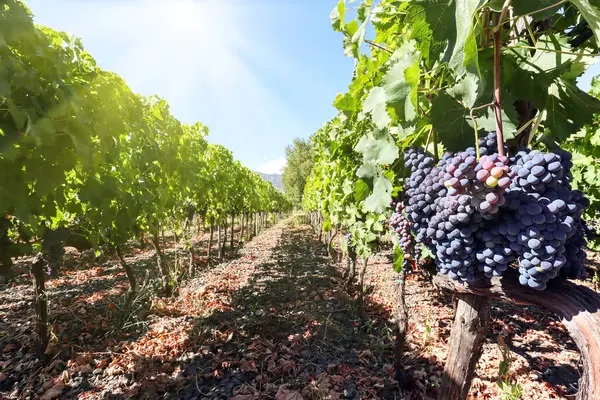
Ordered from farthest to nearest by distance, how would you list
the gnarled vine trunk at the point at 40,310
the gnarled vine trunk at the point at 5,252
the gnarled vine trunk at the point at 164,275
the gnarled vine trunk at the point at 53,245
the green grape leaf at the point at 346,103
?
1. the gnarled vine trunk at the point at 164,275
2. the gnarled vine trunk at the point at 40,310
3. the gnarled vine trunk at the point at 53,245
4. the gnarled vine trunk at the point at 5,252
5. the green grape leaf at the point at 346,103

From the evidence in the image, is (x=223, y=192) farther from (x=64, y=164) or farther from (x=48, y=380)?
(x=64, y=164)

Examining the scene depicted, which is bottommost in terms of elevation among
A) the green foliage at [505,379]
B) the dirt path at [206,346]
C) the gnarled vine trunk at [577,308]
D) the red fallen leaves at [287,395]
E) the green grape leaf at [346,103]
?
the dirt path at [206,346]

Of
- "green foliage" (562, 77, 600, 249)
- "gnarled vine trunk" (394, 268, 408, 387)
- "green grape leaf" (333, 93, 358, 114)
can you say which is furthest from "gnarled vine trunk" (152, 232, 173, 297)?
"green foliage" (562, 77, 600, 249)

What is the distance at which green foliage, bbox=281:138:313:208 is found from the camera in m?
42.9

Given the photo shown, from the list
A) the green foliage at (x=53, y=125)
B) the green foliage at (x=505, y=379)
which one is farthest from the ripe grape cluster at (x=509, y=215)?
the green foliage at (x=53, y=125)

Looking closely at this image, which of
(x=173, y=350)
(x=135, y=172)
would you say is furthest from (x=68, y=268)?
(x=173, y=350)

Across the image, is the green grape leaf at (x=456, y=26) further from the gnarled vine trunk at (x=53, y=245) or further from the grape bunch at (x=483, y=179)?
the gnarled vine trunk at (x=53, y=245)

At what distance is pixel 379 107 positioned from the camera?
1.41 m

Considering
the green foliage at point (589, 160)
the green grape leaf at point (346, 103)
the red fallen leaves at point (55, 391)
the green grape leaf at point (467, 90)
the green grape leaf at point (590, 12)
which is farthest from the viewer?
the green foliage at point (589, 160)

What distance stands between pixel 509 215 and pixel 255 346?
4392 mm

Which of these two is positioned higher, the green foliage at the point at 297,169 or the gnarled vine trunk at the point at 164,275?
the green foliage at the point at 297,169

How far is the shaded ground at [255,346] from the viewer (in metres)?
3.62

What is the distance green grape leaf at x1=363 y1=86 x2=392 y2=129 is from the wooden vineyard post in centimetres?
103

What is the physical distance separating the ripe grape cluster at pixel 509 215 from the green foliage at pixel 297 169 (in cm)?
3978
